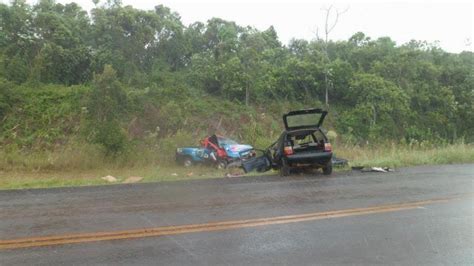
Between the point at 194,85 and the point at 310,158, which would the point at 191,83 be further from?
the point at 310,158

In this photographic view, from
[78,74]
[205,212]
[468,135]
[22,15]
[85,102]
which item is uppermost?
[22,15]

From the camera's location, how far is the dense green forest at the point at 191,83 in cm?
2655

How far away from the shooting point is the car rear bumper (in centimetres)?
1338

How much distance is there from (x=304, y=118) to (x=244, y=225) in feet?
25.9

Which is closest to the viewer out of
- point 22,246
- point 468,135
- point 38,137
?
point 22,246

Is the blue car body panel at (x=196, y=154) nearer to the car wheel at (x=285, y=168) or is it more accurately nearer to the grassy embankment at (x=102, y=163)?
the grassy embankment at (x=102, y=163)

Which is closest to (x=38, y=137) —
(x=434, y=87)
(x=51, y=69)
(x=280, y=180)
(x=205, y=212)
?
(x=51, y=69)

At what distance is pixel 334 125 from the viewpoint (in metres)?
33.9

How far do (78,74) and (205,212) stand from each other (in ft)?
91.5

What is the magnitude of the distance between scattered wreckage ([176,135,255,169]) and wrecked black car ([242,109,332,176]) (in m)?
4.28

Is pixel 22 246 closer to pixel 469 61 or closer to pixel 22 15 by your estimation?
pixel 22 15

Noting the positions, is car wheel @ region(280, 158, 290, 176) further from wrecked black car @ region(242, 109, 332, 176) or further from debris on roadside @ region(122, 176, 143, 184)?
debris on roadside @ region(122, 176, 143, 184)

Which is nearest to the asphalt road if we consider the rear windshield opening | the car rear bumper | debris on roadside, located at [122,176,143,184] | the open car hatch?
debris on roadside, located at [122,176,143,184]

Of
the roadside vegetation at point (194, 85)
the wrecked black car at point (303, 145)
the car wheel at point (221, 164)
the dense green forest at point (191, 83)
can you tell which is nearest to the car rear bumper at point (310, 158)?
the wrecked black car at point (303, 145)
